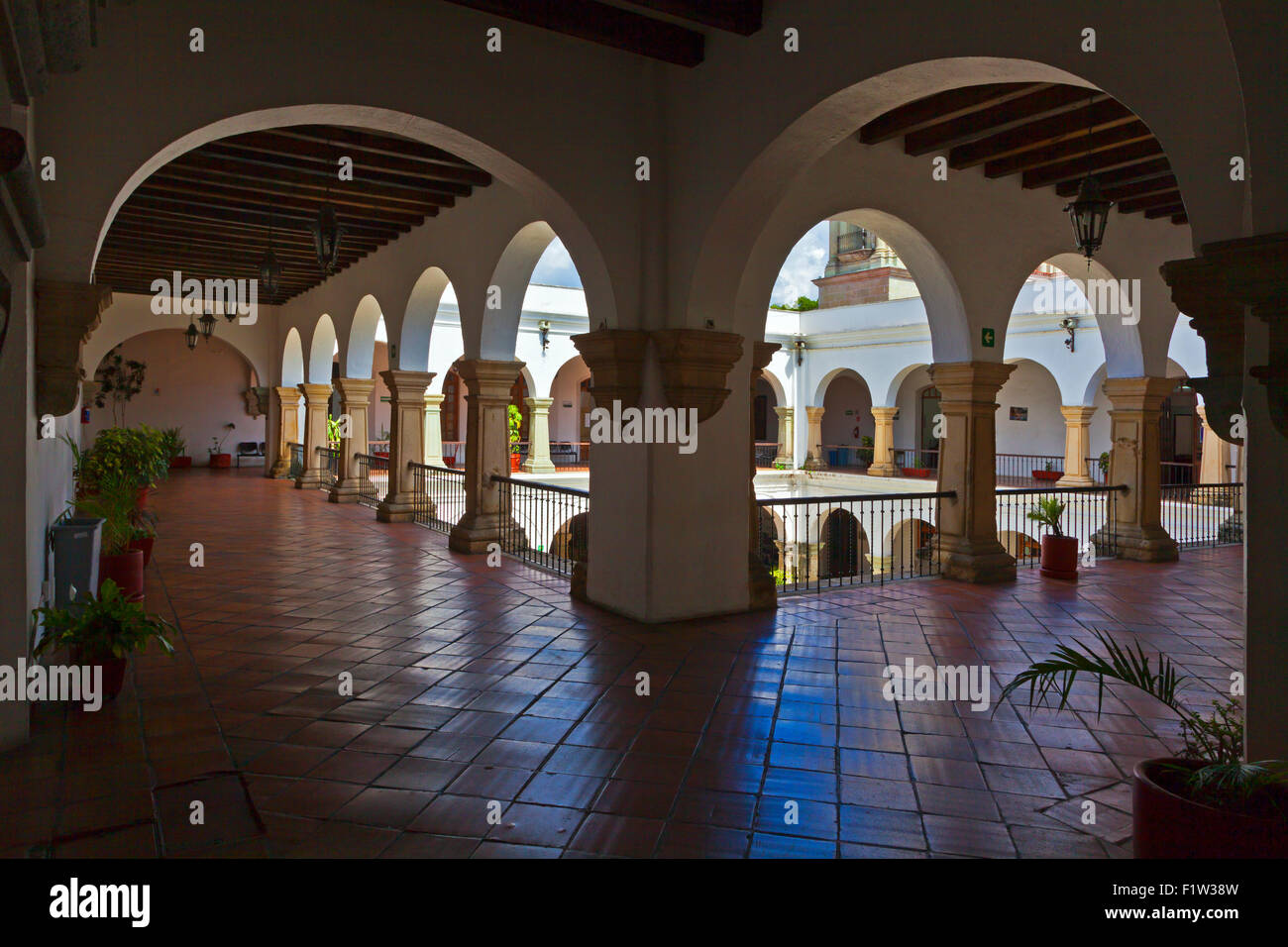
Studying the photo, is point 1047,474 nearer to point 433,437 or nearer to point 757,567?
point 433,437

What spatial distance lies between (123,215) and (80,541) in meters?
7.52

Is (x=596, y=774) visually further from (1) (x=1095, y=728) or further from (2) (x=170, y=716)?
(1) (x=1095, y=728)

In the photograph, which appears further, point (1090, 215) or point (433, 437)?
point (433, 437)

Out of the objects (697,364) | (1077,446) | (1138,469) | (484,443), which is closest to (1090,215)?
(697,364)

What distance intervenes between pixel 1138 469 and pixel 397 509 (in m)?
10.3

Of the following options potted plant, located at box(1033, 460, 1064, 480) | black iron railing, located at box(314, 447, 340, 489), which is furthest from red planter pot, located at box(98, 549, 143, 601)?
potted plant, located at box(1033, 460, 1064, 480)

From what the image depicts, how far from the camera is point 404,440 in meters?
12.6

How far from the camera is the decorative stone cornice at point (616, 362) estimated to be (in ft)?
21.5

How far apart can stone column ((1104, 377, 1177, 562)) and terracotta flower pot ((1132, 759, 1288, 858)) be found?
9.08 m

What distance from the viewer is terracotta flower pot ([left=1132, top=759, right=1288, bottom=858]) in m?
2.34

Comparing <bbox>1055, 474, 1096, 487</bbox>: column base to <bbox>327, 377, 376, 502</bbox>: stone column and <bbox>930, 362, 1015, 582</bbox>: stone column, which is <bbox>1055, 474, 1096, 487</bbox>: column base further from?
<bbox>327, 377, 376, 502</bbox>: stone column

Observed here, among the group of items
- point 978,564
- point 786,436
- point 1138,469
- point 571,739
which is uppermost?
point 786,436
